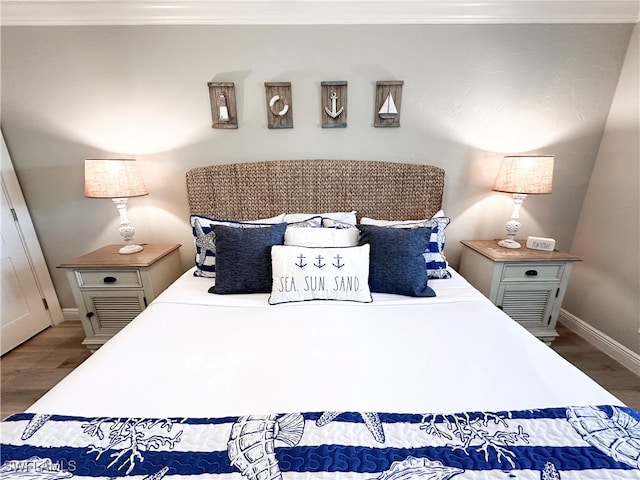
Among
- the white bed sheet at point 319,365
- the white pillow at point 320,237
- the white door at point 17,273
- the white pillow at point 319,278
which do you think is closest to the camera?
the white bed sheet at point 319,365

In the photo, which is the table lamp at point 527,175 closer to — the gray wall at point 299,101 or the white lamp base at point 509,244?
the gray wall at point 299,101

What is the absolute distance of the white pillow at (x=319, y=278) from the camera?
144cm

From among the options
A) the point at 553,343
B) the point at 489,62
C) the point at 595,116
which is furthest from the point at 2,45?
the point at 553,343

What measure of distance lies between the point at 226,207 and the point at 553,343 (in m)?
2.71

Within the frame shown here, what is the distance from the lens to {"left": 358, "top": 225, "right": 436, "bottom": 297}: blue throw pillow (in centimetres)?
151

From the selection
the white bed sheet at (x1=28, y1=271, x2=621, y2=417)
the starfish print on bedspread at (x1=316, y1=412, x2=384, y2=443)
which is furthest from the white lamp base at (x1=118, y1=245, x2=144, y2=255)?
the starfish print on bedspread at (x1=316, y1=412, x2=384, y2=443)

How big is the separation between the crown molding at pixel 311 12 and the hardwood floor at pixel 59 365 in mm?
2272

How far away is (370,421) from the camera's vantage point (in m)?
0.79

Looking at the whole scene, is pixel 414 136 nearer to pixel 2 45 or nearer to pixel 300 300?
pixel 300 300

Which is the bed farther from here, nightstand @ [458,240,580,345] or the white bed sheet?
nightstand @ [458,240,580,345]

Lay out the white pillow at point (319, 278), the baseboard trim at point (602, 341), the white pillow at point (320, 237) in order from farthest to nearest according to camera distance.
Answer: the baseboard trim at point (602, 341)
the white pillow at point (320, 237)
the white pillow at point (319, 278)

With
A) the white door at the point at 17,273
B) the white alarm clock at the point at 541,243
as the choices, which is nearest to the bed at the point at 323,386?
the white alarm clock at the point at 541,243

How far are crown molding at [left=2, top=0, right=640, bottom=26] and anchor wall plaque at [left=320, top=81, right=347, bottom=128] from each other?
1.26 ft

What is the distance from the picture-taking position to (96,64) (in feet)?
6.32
